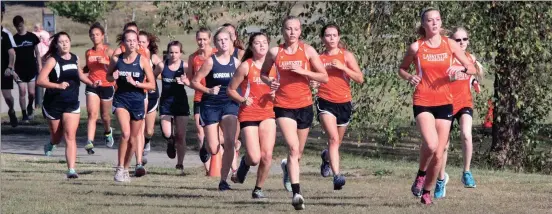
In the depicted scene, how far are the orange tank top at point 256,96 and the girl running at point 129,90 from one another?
2.47m

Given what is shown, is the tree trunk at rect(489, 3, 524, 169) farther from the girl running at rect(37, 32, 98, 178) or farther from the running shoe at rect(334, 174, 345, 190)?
the girl running at rect(37, 32, 98, 178)

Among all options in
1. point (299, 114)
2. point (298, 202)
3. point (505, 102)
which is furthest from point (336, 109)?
point (505, 102)

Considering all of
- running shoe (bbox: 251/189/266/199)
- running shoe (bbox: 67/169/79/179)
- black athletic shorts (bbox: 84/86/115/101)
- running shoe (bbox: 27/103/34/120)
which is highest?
black athletic shorts (bbox: 84/86/115/101)

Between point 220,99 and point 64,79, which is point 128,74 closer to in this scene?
point 64,79

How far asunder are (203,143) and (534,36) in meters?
5.32

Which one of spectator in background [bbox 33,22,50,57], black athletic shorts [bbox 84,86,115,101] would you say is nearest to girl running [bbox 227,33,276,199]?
black athletic shorts [bbox 84,86,115,101]

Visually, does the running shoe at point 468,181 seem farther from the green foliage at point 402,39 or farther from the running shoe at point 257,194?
the green foliage at point 402,39

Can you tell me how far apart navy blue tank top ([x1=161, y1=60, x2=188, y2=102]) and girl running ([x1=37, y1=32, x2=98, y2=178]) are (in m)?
1.52

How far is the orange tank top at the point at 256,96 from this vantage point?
1262cm

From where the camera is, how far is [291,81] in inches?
480

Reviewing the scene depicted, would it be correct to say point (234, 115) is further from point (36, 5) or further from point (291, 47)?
point (36, 5)

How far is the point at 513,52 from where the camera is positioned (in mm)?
18703

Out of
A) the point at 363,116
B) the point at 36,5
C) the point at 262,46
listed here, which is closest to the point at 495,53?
the point at 363,116

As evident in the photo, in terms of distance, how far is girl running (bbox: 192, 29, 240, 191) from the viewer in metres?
13.6
